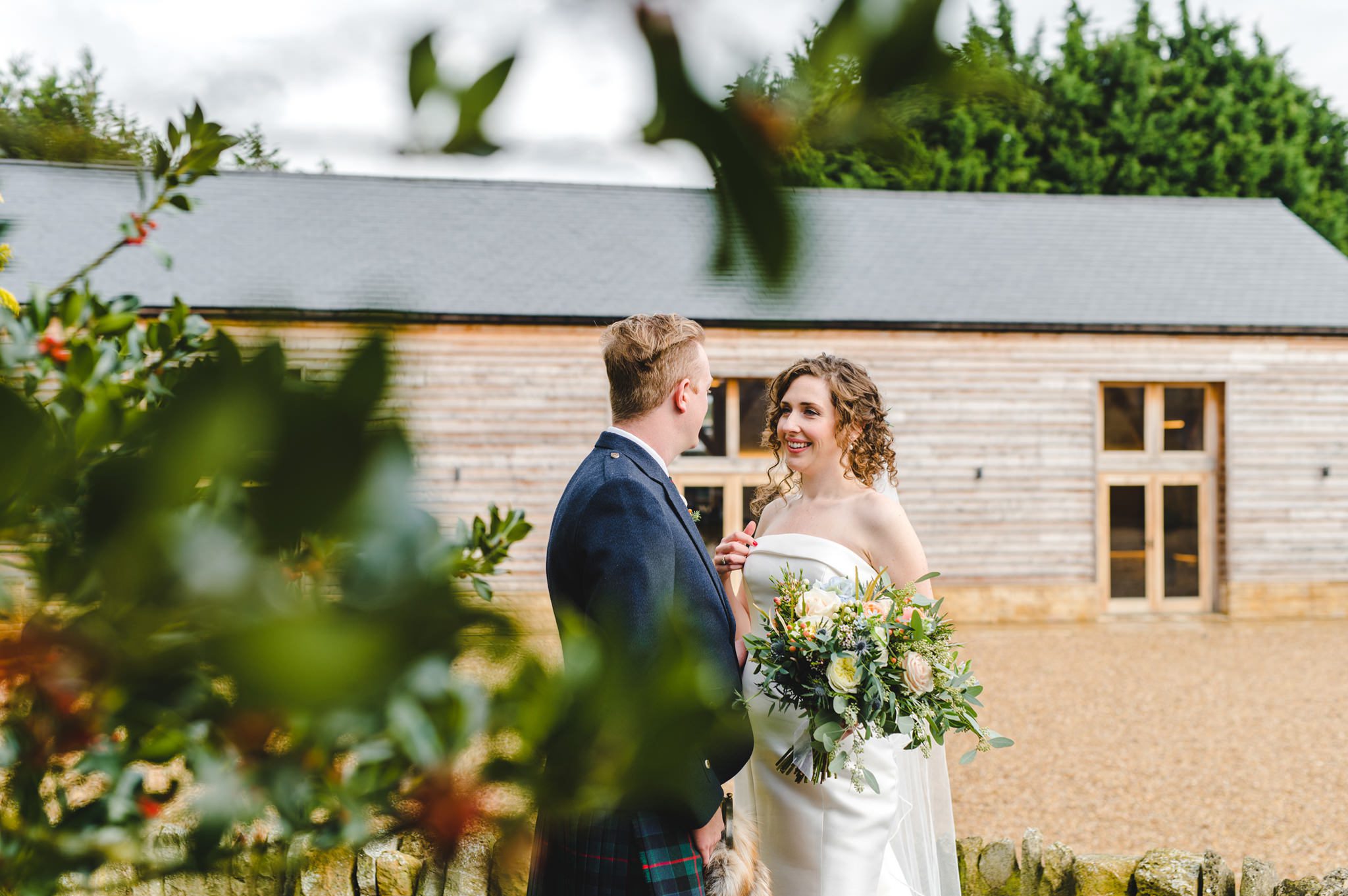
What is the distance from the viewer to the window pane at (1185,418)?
1375 cm

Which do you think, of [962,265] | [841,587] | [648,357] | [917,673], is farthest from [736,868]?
[962,265]

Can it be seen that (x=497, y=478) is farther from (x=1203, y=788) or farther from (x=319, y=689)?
(x=319, y=689)

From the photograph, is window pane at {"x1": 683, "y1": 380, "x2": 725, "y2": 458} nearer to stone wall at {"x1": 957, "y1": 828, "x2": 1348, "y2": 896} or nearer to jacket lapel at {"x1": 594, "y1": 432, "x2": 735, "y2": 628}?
stone wall at {"x1": 957, "y1": 828, "x2": 1348, "y2": 896}

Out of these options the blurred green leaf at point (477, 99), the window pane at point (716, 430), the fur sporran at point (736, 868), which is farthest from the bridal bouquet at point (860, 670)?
the window pane at point (716, 430)

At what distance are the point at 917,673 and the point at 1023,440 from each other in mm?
11286

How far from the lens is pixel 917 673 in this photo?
2.88 metres

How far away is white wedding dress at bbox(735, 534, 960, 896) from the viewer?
3340 millimetres

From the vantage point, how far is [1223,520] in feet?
44.9

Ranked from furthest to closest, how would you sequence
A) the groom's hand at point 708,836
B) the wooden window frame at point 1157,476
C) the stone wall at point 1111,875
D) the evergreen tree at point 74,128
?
A: the wooden window frame at point 1157,476
the stone wall at point 1111,875
the groom's hand at point 708,836
the evergreen tree at point 74,128

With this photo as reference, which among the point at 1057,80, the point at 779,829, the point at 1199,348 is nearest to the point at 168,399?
the point at 1057,80

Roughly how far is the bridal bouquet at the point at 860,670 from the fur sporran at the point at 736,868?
38 centimetres

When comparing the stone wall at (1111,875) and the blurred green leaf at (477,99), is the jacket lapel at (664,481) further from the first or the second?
the stone wall at (1111,875)

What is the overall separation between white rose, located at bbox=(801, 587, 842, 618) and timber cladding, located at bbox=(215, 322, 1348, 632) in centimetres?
948

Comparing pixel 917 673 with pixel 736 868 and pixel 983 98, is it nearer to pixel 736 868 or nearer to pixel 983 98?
pixel 736 868
